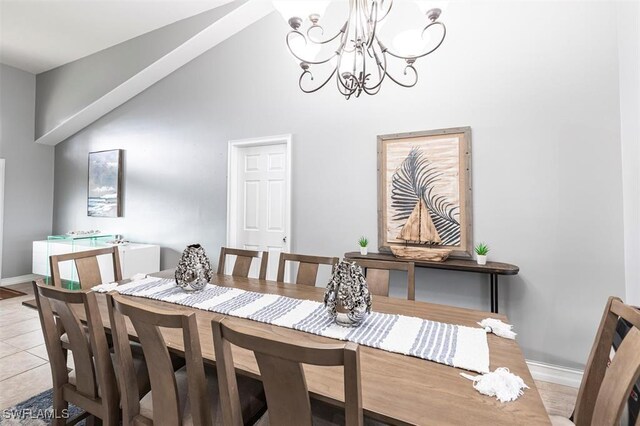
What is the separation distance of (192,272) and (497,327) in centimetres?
167

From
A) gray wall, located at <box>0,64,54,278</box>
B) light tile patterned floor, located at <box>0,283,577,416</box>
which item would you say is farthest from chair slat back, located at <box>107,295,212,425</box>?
gray wall, located at <box>0,64,54,278</box>

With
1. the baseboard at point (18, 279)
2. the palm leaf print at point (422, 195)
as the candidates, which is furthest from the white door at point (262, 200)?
the baseboard at point (18, 279)

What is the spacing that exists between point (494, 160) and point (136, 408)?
9.34ft

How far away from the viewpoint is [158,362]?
3.57ft

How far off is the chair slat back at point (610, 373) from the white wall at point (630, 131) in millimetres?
1289

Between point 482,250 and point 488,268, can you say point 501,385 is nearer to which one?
point 488,268

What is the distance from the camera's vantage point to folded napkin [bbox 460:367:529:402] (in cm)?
89

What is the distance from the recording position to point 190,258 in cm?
189

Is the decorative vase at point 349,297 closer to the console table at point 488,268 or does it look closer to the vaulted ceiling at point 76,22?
the console table at point 488,268

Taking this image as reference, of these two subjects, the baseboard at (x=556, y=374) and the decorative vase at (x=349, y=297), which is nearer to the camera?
the decorative vase at (x=349, y=297)

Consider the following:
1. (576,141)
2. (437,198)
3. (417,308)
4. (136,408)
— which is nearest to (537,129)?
(576,141)

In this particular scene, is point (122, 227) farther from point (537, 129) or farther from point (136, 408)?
point (537, 129)

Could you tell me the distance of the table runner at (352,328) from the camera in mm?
1147

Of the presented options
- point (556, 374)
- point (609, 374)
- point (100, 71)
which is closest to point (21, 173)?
point (100, 71)
